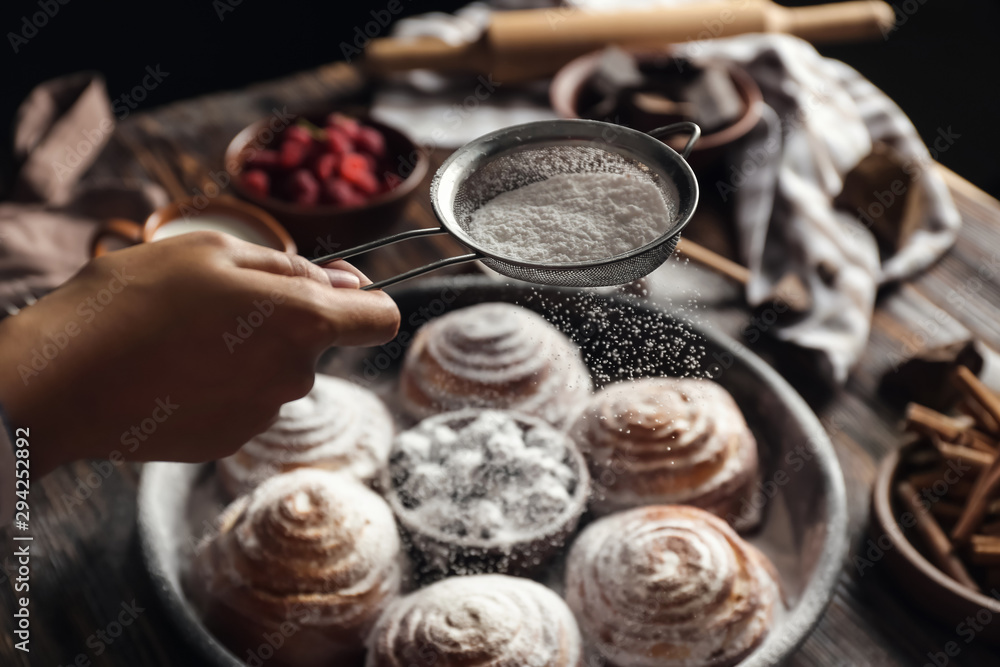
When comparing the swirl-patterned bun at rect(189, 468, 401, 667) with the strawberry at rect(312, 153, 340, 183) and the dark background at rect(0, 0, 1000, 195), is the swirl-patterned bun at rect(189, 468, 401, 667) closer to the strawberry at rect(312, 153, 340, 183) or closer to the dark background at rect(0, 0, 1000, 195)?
the strawberry at rect(312, 153, 340, 183)

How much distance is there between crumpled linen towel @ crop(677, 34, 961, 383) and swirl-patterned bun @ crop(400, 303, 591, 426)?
0.30 meters

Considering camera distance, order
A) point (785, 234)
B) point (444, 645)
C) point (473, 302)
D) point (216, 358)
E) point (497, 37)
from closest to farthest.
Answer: point (216, 358) < point (444, 645) < point (473, 302) < point (785, 234) < point (497, 37)

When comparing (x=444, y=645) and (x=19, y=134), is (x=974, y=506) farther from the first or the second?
(x=19, y=134)

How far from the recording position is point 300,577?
2.65ft

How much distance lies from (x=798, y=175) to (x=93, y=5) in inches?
67.3

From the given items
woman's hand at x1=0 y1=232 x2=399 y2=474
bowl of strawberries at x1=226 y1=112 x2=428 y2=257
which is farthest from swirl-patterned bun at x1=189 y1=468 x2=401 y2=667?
bowl of strawberries at x1=226 y1=112 x2=428 y2=257

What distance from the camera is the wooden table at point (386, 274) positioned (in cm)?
82

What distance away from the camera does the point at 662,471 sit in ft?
2.99

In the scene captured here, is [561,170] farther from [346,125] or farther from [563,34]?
[563,34]

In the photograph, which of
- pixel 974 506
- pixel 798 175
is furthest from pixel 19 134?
pixel 974 506

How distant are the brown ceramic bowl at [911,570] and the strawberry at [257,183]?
2.78 ft

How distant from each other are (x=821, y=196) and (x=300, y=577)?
0.90 metres

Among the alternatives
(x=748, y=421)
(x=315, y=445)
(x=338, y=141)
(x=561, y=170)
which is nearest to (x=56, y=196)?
(x=338, y=141)

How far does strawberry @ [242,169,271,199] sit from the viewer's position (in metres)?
1.23
